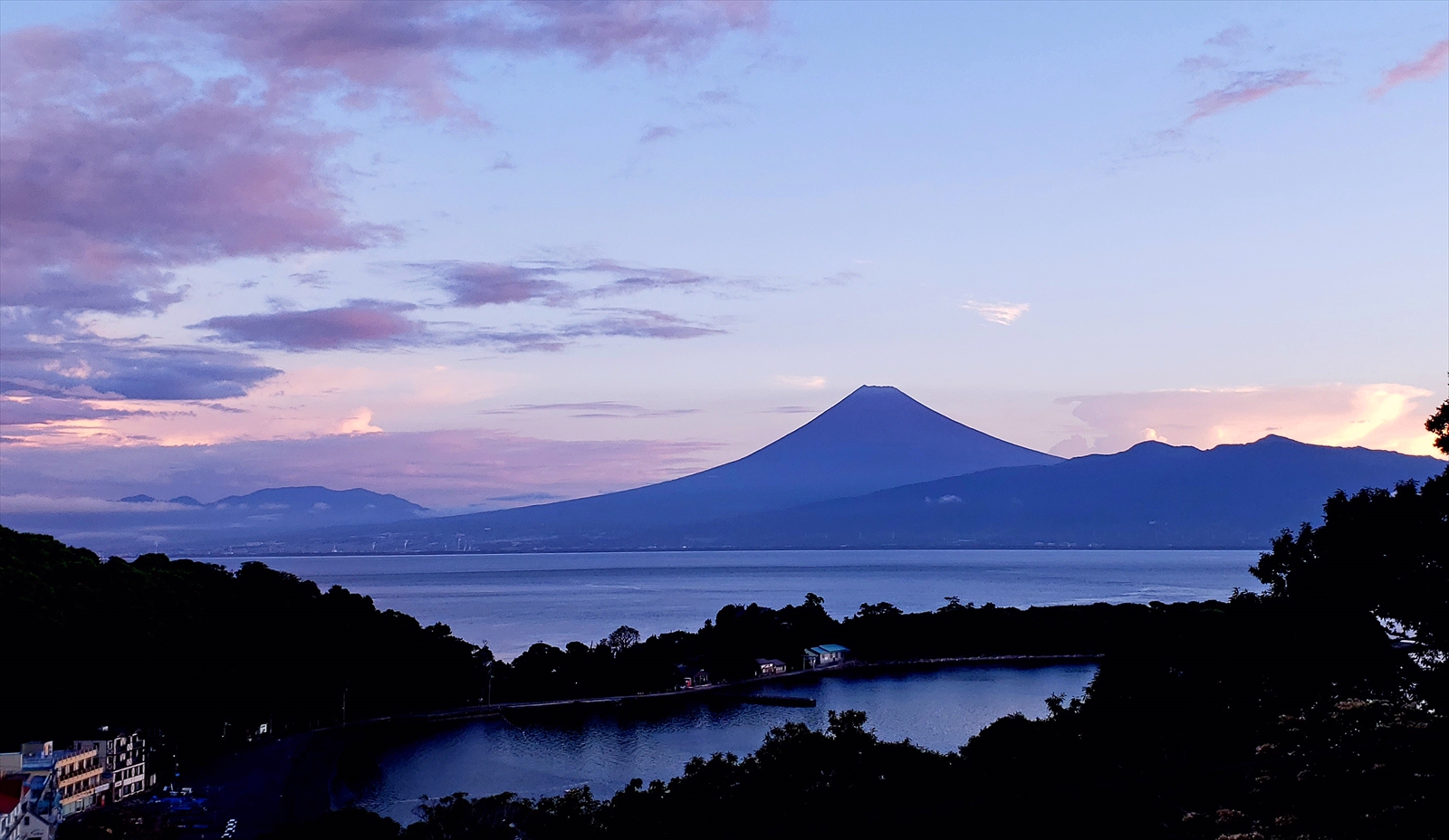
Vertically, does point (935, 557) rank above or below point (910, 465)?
below

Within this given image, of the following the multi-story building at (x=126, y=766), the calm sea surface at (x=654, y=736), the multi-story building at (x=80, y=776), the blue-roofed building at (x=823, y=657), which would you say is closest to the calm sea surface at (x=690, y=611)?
the calm sea surface at (x=654, y=736)

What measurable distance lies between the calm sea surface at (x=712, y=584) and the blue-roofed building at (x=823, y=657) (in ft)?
30.5

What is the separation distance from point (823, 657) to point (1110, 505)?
11230 cm

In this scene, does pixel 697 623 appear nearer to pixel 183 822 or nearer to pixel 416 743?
pixel 416 743

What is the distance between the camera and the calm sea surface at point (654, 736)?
57.3 feet

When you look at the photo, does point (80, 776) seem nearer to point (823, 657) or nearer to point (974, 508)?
point (823, 657)

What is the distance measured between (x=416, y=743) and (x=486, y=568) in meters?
80.1

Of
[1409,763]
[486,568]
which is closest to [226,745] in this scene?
[1409,763]

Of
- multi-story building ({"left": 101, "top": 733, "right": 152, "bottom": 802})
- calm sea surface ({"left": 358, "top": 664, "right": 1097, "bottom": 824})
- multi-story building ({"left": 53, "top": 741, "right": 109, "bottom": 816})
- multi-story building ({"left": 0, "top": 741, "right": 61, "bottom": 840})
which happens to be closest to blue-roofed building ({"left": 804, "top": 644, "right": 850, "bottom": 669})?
calm sea surface ({"left": 358, "top": 664, "right": 1097, "bottom": 824})

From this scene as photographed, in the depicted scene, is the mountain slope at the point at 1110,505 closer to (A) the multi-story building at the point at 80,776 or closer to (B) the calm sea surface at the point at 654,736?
(B) the calm sea surface at the point at 654,736

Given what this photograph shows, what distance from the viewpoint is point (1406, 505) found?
268 inches

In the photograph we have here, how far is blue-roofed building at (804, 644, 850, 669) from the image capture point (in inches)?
1288

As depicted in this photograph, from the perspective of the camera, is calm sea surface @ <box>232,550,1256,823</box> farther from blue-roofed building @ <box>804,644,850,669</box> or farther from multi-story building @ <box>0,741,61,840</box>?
multi-story building @ <box>0,741,61,840</box>

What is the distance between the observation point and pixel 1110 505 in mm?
136000
